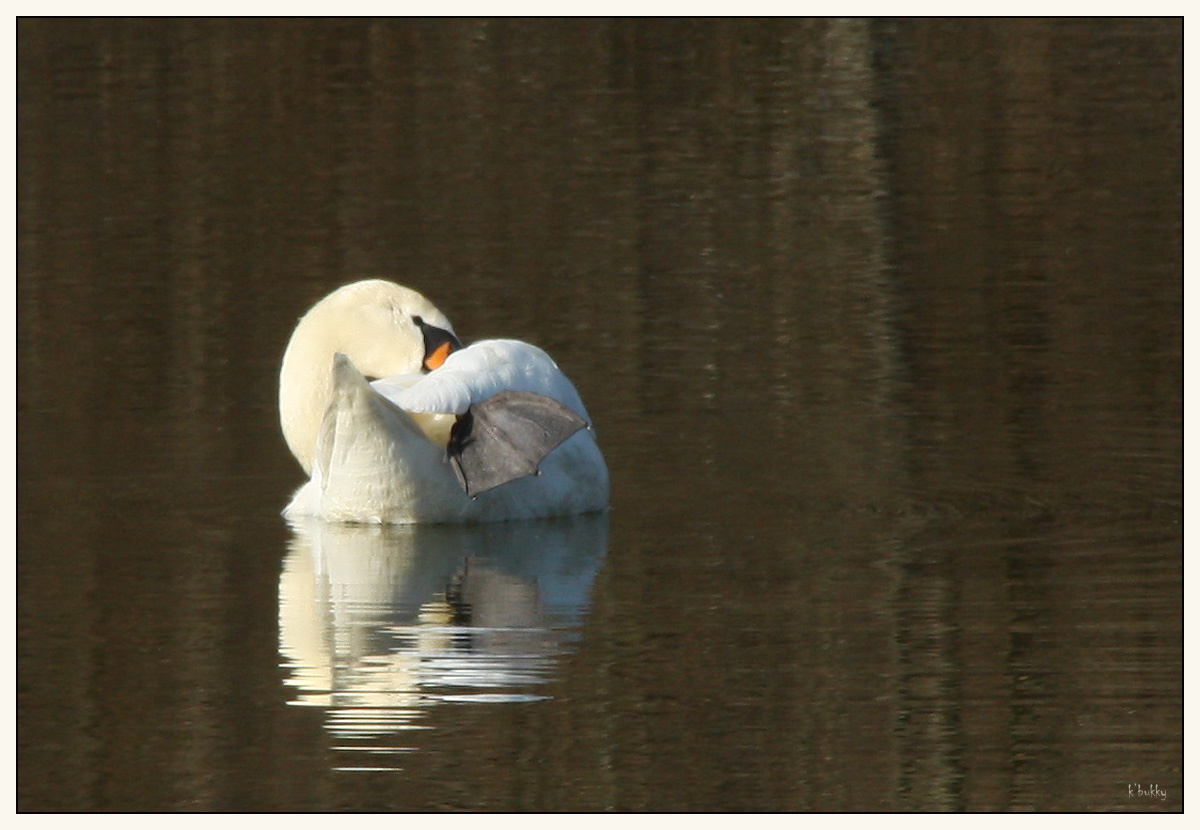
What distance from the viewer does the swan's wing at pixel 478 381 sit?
7113 mm

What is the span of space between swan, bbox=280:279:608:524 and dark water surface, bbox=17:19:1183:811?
138 mm

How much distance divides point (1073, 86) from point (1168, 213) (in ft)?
15.4

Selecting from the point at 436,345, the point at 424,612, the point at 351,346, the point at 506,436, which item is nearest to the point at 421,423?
the point at 506,436

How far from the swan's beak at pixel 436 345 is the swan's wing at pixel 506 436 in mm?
728

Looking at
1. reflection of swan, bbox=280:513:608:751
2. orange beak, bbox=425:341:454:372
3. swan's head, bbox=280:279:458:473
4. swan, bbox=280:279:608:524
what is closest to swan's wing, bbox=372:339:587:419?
swan, bbox=280:279:608:524

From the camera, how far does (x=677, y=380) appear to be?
9.92 m

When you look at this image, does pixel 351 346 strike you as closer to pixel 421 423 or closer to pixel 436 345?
pixel 436 345

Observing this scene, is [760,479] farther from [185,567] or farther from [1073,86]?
[1073,86]

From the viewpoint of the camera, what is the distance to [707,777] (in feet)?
17.2

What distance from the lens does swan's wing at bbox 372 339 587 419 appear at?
280 inches

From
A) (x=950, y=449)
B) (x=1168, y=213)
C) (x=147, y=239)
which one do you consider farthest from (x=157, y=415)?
(x=1168, y=213)

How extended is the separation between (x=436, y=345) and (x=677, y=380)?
215 centimetres

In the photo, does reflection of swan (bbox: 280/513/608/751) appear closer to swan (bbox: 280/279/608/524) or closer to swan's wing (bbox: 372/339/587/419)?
swan (bbox: 280/279/608/524)

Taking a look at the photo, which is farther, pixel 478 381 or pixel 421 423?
pixel 421 423
